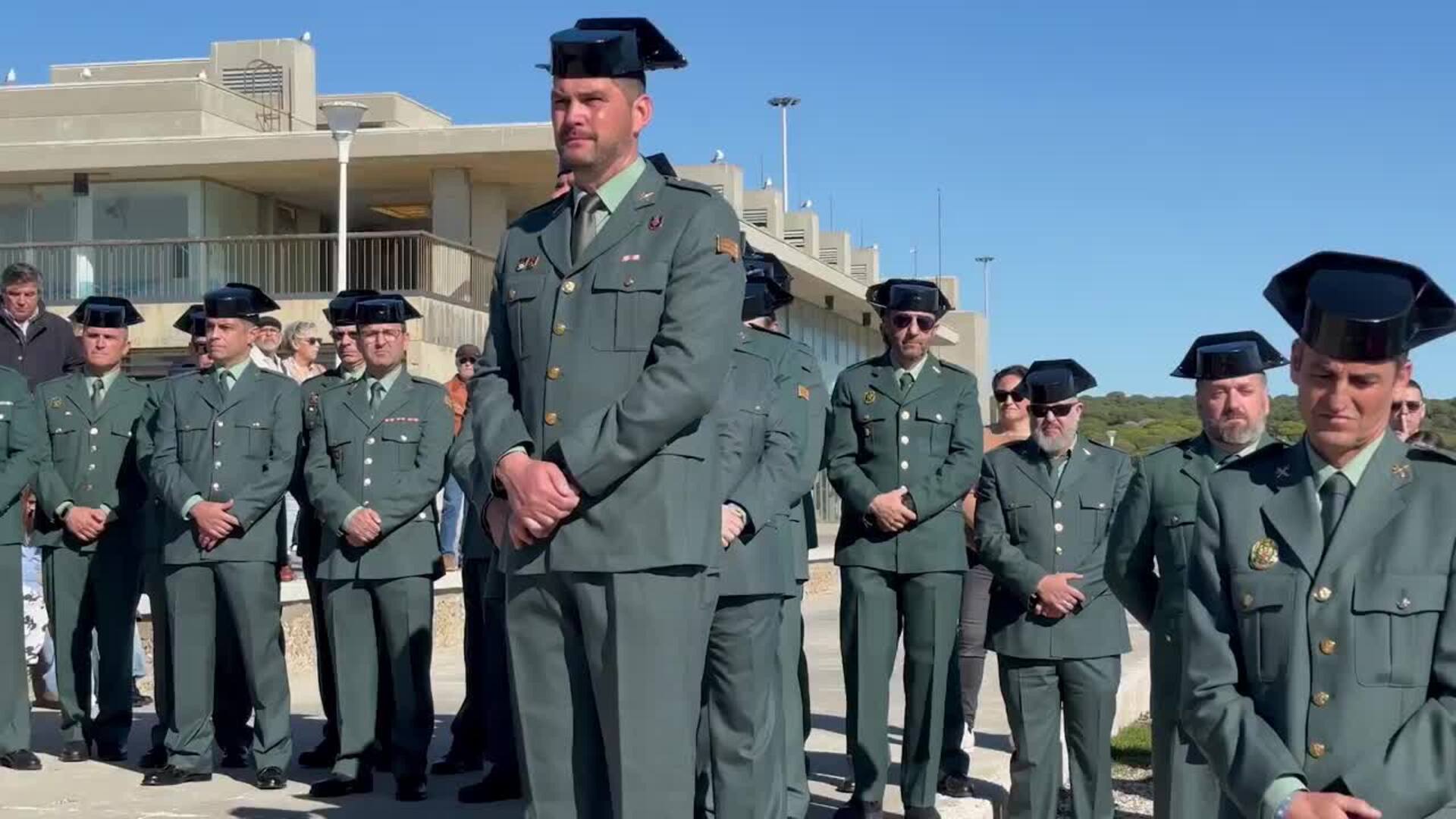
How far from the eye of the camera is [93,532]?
9953mm

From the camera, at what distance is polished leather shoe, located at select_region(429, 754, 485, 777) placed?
995 cm

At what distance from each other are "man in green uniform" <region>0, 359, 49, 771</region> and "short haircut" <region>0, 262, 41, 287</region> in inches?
66.2

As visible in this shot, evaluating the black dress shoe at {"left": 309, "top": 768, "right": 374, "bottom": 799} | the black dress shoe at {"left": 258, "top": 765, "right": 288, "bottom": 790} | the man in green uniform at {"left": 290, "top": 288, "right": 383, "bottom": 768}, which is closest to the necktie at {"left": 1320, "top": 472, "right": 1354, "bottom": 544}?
the black dress shoe at {"left": 309, "top": 768, "right": 374, "bottom": 799}

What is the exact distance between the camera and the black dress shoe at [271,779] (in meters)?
9.19

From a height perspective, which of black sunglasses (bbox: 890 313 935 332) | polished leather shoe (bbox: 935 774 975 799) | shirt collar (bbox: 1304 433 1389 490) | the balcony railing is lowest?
polished leather shoe (bbox: 935 774 975 799)

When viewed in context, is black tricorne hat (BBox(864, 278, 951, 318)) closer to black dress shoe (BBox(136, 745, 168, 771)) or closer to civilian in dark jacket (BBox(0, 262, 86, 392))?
black dress shoe (BBox(136, 745, 168, 771))

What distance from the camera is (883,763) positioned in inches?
340

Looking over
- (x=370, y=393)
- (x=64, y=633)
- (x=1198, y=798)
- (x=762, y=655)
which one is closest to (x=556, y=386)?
(x=762, y=655)

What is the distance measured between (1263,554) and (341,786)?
5806 millimetres

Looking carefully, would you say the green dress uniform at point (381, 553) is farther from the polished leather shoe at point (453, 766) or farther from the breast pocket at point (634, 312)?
the breast pocket at point (634, 312)

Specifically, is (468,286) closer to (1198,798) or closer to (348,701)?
(348,701)

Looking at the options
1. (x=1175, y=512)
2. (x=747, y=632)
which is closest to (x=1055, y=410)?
(x=1175, y=512)

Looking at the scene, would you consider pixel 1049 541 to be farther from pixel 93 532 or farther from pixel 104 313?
pixel 104 313

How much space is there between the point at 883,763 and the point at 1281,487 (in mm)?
4650
